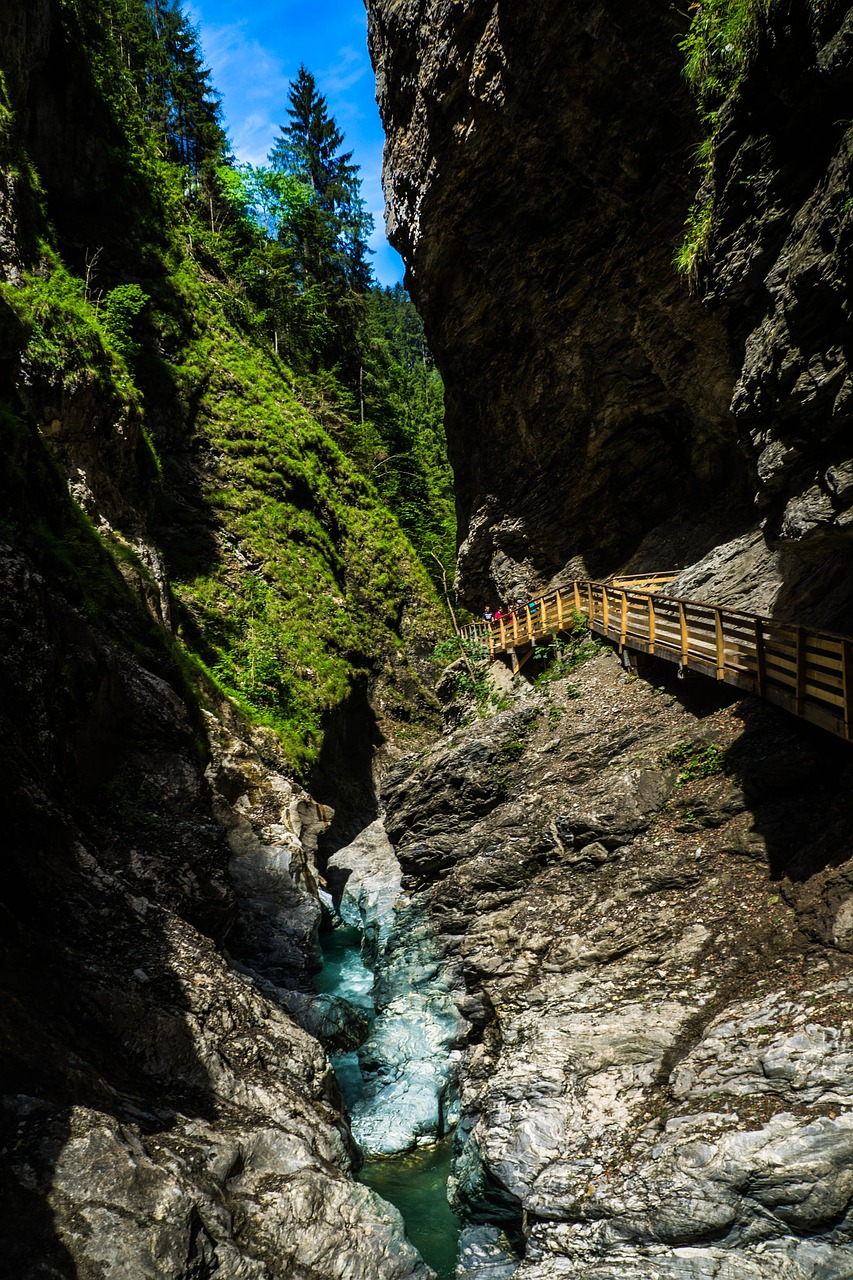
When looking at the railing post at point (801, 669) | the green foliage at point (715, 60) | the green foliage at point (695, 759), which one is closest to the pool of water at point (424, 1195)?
the green foliage at point (695, 759)

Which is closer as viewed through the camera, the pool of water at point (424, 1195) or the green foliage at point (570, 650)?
the pool of water at point (424, 1195)

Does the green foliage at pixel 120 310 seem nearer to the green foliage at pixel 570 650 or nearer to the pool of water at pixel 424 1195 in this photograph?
the green foliage at pixel 570 650

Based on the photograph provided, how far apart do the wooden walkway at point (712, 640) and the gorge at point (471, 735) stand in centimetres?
112

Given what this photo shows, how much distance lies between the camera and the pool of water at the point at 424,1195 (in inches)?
345

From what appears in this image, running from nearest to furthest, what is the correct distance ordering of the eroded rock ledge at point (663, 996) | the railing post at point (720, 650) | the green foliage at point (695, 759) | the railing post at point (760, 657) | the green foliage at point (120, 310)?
the eroded rock ledge at point (663, 996), the railing post at point (760, 657), the railing post at point (720, 650), the green foliage at point (695, 759), the green foliage at point (120, 310)

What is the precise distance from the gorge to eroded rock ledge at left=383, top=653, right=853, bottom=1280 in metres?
0.06

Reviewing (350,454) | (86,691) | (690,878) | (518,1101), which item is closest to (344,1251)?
(518,1101)

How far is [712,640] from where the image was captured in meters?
13.1

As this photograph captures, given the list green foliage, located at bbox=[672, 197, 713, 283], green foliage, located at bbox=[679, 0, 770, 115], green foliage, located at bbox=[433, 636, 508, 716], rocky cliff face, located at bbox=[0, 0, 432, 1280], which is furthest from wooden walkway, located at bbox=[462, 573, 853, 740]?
rocky cliff face, located at bbox=[0, 0, 432, 1280]

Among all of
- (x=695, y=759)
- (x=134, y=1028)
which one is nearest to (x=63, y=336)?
(x=134, y=1028)

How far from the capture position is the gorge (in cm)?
686

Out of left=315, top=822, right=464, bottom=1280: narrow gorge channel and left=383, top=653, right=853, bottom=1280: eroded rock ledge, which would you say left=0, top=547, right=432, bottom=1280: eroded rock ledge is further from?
left=383, top=653, right=853, bottom=1280: eroded rock ledge

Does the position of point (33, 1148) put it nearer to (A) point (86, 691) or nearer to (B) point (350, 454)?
(A) point (86, 691)

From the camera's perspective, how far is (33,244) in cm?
1897
